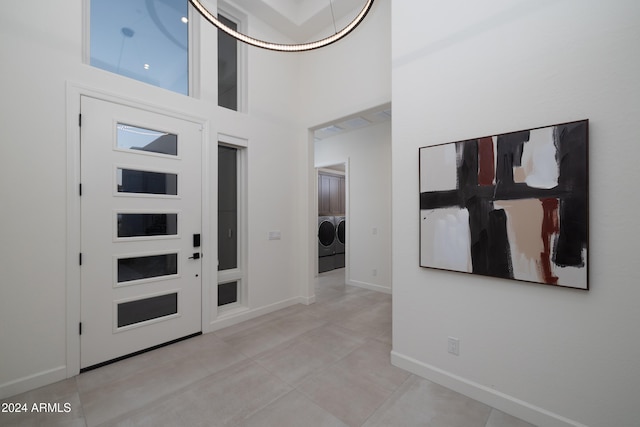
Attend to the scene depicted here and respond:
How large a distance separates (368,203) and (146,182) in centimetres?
353

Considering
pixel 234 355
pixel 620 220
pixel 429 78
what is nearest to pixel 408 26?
pixel 429 78

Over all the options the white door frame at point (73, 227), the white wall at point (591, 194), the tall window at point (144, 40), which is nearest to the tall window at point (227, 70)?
the tall window at point (144, 40)

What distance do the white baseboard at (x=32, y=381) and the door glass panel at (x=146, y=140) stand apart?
1991mm

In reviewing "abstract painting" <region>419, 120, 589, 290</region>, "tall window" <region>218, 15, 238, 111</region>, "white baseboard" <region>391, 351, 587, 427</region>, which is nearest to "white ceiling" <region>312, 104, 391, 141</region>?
"tall window" <region>218, 15, 238, 111</region>

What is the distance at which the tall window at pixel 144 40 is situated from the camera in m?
2.49

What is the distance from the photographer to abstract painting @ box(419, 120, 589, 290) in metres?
1.58

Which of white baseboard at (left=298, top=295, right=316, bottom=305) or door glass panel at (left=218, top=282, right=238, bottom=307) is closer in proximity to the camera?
door glass panel at (left=218, top=282, right=238, bottom=307)

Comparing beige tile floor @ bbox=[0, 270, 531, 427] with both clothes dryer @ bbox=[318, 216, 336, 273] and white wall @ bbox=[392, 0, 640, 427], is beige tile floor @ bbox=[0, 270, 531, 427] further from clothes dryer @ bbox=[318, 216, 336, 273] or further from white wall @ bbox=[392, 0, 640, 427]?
clothes dryer @ bbox=[318, 216, 336, 273]

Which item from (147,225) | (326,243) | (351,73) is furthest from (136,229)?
(326,243)

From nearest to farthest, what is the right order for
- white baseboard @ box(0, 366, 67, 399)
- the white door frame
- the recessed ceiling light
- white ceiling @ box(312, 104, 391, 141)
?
white baseboard @ box(0, 366, 67, 399) < the white door frame < white ceiling @ box(312, 104, 391, 141) < the recessed ceiling light

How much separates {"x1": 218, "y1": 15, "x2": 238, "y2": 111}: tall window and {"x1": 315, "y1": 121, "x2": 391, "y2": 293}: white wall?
2.49 meters

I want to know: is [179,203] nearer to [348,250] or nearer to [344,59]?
[344,59]

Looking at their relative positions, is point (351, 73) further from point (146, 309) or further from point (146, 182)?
point (146, 309)

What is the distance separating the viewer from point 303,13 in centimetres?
369
